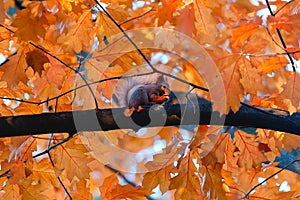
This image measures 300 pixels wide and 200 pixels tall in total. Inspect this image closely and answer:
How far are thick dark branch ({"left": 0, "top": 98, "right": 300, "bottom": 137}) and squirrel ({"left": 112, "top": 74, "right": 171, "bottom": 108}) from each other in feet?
0.73

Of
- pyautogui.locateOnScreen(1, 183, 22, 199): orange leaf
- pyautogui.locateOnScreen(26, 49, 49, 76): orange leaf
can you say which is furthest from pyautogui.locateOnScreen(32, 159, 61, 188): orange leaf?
pyautogui.locateOnScreen(26, 49, 49, 76): orange leaf

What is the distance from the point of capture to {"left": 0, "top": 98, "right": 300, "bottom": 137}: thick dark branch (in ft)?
5.63

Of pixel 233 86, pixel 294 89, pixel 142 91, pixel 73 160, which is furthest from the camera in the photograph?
pixel 142 91

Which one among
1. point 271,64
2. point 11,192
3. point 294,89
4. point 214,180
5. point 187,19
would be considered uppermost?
point 187,19

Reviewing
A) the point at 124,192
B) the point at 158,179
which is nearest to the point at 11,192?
the point at 124,192

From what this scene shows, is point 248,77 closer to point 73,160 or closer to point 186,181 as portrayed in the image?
point 186,181

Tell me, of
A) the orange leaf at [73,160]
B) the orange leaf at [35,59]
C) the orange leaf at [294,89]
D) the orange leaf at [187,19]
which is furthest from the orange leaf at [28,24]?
the orange leaf at [294,89]

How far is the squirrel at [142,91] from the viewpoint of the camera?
198 cm

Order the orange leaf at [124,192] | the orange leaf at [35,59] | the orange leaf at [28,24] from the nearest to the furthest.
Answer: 1. the orange leaf at [28,24]
2. the orange leaf at [35,59]
3. the orange leaf at [124,192]

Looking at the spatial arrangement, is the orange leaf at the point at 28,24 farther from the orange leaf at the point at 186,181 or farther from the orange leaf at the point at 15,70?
the orange leaf at the point at 186,181

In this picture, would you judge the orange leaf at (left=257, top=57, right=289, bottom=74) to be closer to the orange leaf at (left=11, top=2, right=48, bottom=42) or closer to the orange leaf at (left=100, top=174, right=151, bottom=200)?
the orange leaf at (left=100, top=174, right=151, bottom=200)

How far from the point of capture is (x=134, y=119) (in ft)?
5.63

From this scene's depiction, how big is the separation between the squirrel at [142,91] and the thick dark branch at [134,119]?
22 centimetres

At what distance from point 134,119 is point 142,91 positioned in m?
0.30
